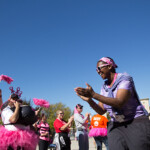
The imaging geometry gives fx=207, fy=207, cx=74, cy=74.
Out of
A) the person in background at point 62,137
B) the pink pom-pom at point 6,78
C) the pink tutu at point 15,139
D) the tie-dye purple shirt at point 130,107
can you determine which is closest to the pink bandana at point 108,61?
the tie-dye purple shirt at point 130,107

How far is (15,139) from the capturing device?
3.76 meters

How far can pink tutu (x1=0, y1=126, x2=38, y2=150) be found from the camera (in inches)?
147

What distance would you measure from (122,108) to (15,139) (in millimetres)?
2141

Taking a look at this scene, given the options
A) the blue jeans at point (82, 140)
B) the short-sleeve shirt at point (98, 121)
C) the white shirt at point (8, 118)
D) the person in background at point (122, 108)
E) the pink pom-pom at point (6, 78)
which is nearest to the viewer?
the person in background at point (122, 108)

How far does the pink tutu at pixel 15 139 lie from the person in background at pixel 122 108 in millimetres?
1653

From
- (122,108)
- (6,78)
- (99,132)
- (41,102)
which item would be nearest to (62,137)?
(41,102)

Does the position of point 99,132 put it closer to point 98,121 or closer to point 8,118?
point 98,121

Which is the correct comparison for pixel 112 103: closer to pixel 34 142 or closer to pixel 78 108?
pixel 34 142

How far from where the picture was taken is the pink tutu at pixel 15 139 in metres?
3.73

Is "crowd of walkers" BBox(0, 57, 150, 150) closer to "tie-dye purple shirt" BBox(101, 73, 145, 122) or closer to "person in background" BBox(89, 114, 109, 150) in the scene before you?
"tie-dye purple shirt" BBox(101, 73, 145, 122)

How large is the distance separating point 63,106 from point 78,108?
173 feet

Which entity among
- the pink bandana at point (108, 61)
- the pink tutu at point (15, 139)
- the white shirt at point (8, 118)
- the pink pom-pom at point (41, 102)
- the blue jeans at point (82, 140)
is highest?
the pink bandana at point (108, 61)

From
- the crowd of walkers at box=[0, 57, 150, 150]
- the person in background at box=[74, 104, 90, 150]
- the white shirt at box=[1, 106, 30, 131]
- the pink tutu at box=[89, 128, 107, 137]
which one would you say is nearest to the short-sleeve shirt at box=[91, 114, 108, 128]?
the pink tutu at box=[89, 128, 107, 137]

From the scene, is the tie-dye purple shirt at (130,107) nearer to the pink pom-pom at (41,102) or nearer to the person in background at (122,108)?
the person in background at (122,108)
